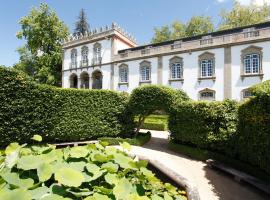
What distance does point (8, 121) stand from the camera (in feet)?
36.1

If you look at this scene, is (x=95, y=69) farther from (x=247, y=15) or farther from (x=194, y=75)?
(x=247, y=15)

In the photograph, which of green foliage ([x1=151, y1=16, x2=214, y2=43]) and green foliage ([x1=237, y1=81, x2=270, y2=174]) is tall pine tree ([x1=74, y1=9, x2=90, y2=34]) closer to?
green foliage ([x1=151, y1=16, x2=214, y2=43])

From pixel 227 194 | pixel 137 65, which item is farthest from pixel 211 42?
pixel 227 194

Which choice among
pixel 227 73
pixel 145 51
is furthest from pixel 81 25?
pixel 227 73

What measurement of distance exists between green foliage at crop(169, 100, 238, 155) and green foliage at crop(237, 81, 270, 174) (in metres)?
1.46

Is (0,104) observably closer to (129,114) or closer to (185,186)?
(129,114)

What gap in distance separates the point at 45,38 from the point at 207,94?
92.2ft

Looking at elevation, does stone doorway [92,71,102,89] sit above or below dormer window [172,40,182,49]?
below

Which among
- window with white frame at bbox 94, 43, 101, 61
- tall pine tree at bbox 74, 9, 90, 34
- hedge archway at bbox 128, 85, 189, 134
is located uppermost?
tall pine tree at bbox 74, 9, 90, 34

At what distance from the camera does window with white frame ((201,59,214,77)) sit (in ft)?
87.5

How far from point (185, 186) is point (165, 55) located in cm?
2863

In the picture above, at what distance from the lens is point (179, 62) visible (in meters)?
29.0

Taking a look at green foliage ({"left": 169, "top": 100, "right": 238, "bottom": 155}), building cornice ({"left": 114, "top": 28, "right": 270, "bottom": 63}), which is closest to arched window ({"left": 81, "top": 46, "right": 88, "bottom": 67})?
building cornice ({"left": 114, "top": 28, "right": 270, "bottom": 63})

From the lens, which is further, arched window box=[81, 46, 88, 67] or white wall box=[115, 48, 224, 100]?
arched window box=[81, 46, 88, 67]
